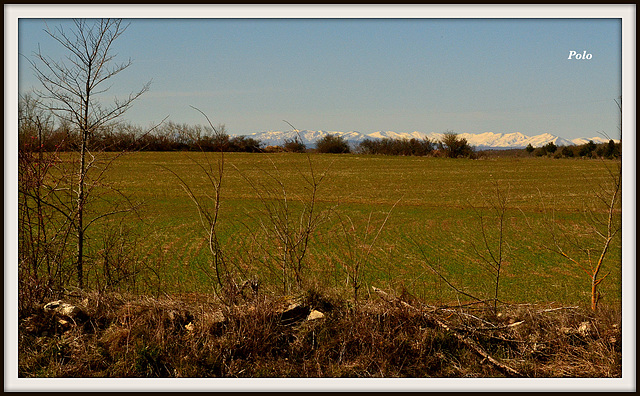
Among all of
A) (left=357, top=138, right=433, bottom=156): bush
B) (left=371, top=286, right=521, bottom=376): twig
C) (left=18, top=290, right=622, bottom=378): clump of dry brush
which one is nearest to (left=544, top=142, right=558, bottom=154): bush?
(left=357, top=138, right=433, bottom=156): bush

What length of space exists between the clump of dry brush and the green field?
62 cm

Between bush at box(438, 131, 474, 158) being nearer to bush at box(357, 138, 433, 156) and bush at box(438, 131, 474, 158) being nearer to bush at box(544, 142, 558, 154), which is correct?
bush at box(357, 138, 433, 156)

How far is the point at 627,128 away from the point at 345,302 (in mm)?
2932

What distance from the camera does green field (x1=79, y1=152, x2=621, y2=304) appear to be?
9922 mm

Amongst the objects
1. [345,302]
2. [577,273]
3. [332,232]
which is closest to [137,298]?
[345,302]

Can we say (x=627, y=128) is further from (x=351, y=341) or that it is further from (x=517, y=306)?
(x=351, y=341)

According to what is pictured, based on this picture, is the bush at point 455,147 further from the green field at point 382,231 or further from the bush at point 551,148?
the green field at point 382,231

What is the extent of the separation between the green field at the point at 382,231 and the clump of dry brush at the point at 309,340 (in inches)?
24.3

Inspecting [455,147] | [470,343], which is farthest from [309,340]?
[455,147]

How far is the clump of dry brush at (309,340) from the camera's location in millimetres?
4180

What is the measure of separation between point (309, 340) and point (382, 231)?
1765 centimetres

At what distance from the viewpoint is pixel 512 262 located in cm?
1655

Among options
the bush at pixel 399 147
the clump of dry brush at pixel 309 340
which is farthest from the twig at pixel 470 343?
the bush at pixel 399 147

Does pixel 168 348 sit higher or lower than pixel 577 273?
higher
